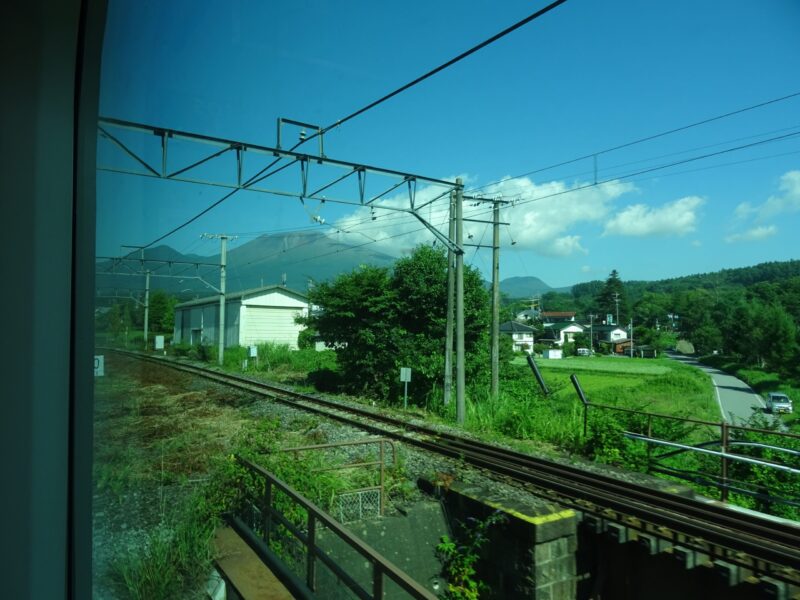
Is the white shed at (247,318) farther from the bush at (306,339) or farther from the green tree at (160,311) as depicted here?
the green tree at (160,311)

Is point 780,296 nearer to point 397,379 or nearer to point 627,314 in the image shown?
point 627,314

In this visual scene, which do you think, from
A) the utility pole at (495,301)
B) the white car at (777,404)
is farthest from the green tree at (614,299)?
the utility pole at (495,301)

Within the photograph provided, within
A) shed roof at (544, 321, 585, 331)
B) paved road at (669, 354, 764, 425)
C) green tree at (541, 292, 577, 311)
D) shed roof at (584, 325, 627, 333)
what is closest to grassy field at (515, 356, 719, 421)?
paved road at (669, 354, 764, 425)

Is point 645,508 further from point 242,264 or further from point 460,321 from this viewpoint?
point 460,321

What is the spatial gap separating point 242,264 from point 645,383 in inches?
166

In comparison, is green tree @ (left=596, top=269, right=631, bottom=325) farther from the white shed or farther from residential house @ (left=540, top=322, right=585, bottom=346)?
the white shed

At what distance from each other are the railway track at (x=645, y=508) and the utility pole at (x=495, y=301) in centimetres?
407

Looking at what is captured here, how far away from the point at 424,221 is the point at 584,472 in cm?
393

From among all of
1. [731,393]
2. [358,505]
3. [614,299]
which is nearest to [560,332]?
[614,299]

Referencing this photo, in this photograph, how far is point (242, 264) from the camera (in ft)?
11.2

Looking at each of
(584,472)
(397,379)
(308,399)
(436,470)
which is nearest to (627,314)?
(584,472)

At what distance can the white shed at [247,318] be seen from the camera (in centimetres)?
370

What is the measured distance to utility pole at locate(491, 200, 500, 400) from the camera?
1045 cm

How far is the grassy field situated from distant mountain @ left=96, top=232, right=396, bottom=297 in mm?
2664
